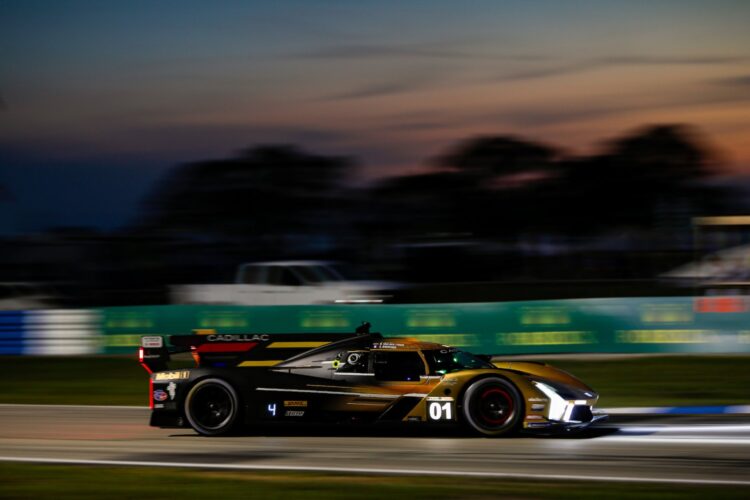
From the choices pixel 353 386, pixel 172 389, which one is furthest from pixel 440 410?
pixel 172 389

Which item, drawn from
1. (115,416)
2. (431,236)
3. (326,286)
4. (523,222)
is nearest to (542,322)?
(326,286)

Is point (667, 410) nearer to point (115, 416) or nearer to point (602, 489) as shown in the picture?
point (602, 489)

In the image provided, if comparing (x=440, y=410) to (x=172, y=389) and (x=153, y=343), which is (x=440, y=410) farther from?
(x=153, y=343)

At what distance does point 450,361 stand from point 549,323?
32.9 feet

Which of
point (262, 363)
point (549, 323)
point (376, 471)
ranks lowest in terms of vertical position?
point (376, 471)

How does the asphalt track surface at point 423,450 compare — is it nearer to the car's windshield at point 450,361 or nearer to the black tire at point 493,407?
the black tire at point 493,407

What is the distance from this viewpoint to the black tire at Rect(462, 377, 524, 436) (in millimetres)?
9578

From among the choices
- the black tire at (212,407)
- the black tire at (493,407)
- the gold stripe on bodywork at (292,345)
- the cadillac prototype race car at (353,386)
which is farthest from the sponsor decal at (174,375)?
the black tire at (493,407)

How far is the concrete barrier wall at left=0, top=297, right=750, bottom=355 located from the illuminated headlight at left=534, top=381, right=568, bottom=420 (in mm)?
10261

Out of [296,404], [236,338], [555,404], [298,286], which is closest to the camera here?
[555,404]

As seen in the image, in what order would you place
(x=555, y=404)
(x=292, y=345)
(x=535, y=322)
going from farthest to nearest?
(x=535, y=322) < (x=292, y=345) < (x=555, y=404)

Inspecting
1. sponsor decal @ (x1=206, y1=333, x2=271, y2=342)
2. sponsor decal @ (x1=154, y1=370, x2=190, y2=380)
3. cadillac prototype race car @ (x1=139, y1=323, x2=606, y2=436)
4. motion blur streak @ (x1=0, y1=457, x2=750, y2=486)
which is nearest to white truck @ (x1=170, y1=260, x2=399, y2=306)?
sponsor decal @ (x1=206, y1=333, x2=271, y2=342)

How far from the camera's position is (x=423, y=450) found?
9.12m

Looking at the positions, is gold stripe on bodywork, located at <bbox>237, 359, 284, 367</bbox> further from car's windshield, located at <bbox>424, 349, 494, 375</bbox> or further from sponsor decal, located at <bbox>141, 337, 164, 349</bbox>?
car's windshield, located at <bbox>424, 349, 494, 375</bbox>
